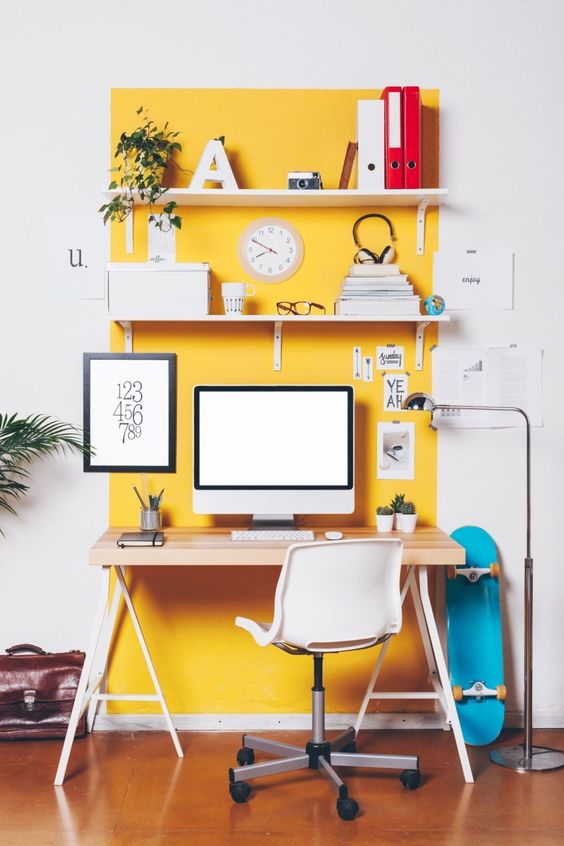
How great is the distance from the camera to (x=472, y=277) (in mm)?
3471

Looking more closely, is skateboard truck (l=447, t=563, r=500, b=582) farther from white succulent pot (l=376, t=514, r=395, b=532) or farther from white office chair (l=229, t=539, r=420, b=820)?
white office chair (l=229, t=539, r=420, b=820)

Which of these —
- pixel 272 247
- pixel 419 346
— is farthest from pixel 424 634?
pixel 272 247

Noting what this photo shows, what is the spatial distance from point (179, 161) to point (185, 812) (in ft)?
7.43

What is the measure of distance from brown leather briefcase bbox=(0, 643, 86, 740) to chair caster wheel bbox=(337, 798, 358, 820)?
1127mm

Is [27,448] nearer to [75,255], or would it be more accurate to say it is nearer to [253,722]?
[75,255]

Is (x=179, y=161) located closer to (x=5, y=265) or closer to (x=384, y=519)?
(x=5, y=265)

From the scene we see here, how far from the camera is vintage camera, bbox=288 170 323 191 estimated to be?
3273 millimetres

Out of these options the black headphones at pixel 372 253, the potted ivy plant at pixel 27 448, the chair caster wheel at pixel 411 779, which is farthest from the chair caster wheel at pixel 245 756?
the black headphones at pixel 372 253

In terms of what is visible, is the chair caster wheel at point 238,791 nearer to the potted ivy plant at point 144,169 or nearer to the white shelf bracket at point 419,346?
the white shelf bracket at point 419,346

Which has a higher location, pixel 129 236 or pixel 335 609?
pixel 129 236

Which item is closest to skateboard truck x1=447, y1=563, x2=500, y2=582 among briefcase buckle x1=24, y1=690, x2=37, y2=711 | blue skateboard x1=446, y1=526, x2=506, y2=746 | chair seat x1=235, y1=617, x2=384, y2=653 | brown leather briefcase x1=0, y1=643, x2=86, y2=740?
blue skateboard x1=446, y1=526, x2=506, y2=746

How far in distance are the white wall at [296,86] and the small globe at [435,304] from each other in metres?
0.24

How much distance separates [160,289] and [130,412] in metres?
0.52

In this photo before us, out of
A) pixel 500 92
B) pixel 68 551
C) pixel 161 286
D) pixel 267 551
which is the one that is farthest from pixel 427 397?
pixel 68 551
